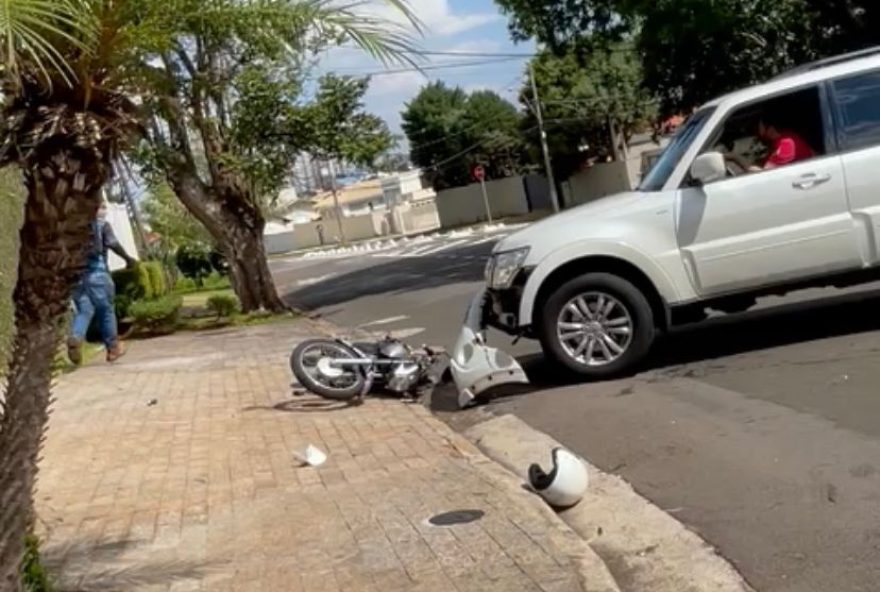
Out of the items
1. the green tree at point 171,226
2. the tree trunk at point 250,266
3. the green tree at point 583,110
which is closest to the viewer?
the tree trunk at point 250,266

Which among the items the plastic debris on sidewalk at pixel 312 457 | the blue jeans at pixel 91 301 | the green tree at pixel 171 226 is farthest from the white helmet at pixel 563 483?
the green tree at pixel 171 226

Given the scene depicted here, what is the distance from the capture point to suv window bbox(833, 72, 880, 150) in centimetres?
919

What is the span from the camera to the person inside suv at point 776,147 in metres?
9.27

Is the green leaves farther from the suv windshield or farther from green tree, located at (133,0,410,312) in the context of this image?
the suv windshield

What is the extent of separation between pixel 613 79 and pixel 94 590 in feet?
165

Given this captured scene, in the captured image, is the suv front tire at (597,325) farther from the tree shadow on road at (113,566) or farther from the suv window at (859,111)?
the tree shadow on road at (113,566)

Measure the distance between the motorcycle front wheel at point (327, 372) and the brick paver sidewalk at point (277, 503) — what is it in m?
0.16

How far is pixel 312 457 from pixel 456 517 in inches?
74.9

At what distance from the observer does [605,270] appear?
933cm

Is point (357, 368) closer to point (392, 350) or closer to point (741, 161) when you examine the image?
point (392, 350)

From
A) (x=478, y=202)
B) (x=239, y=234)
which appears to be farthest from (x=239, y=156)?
(x=478, y=202)

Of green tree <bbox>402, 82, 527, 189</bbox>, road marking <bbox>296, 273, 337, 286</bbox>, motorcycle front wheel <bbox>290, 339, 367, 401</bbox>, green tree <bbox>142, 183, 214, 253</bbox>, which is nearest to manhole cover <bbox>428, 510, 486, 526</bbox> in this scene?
motorcycle front wheel <bbox>290, 339, 367, 401</bbox>

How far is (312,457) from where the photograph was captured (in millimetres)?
8016

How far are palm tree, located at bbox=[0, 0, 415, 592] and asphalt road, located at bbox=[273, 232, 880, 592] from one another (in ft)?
9.06
